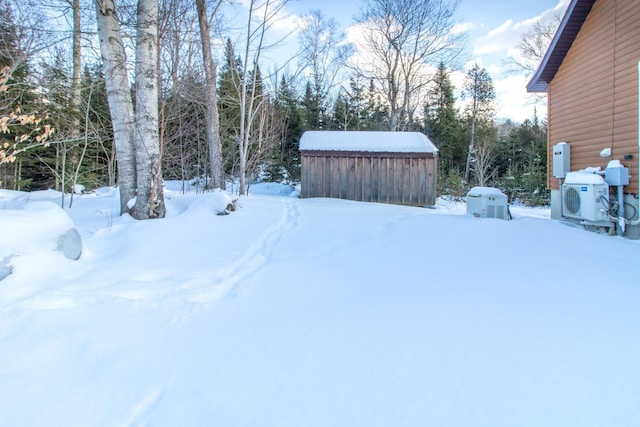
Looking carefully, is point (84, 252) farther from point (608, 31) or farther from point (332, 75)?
point (332, 75)

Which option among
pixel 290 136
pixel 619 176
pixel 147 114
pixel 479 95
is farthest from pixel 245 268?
pixel 479 95

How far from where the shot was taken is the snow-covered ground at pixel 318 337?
56.1 inches

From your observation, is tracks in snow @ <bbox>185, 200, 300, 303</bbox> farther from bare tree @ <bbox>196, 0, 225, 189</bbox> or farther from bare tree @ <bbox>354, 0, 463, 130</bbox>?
bare tree @ <bbox>354, 0, 463, 130</bbox>

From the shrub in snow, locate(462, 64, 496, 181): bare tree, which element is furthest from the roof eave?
locate(462, 64, 496, 181): bare tree

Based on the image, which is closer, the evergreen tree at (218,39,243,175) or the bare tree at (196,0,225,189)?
the bare tree at (196,0,225,189)

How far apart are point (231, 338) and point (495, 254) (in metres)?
2.87

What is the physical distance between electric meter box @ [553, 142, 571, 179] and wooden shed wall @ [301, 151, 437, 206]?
3228mm

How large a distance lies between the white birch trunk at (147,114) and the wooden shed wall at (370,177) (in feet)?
18.3

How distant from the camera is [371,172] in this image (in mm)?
10039

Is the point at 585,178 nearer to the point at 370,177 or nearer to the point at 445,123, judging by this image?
the point at 370,177

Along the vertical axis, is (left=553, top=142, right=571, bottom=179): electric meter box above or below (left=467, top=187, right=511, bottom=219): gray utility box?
above

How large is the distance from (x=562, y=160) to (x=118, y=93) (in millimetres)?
8032

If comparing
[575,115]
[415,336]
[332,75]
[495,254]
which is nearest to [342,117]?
[332,75]

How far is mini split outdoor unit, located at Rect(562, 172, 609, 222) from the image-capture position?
18.0 feet
